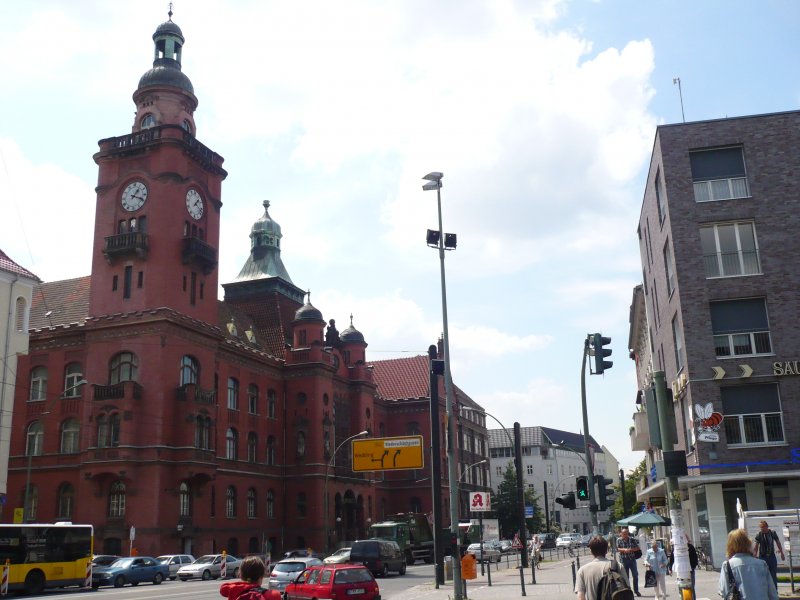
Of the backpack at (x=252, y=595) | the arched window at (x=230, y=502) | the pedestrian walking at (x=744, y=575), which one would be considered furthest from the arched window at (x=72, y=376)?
the pedestrian walking at (x=744, y=575)

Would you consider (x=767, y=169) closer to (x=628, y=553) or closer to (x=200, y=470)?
(x=628, y=553)

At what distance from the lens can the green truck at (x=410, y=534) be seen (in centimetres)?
5234

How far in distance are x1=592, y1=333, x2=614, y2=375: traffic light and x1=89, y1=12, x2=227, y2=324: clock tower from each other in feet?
117

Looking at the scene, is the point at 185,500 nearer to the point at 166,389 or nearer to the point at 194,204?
the point at 166,389

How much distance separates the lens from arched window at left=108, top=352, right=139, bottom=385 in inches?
1972

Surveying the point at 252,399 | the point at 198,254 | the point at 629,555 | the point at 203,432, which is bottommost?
the point at 629,555

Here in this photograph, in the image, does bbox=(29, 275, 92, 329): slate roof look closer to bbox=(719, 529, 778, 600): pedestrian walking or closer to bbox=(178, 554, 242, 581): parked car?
bbox=(178, 554, 242, 581): parked car

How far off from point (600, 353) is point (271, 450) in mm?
46850

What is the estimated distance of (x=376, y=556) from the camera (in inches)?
1575

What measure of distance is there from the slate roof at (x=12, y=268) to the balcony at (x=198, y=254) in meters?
14.3

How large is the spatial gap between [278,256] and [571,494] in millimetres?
60223

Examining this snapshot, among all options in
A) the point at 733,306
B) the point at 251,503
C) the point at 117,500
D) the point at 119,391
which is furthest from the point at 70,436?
the point at 733,306

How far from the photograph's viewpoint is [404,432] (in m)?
85.8

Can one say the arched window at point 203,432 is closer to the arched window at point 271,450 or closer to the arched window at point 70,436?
the arched window at point 70,436
